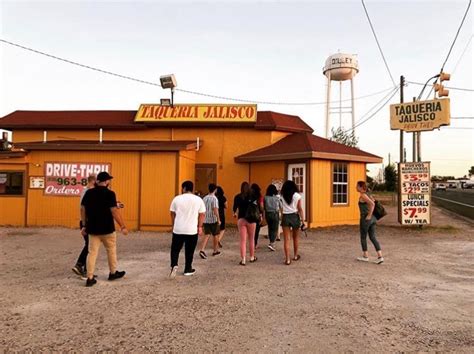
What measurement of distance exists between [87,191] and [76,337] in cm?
271

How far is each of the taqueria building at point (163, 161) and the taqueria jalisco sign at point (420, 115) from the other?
1.70 meters

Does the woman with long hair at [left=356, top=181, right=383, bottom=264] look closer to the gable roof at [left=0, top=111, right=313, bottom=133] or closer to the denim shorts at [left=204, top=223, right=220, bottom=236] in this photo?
the denim shorts at [left=204, top=223, right=220, bottom=236]

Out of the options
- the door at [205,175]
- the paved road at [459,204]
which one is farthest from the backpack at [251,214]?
the paved road at [459,204]

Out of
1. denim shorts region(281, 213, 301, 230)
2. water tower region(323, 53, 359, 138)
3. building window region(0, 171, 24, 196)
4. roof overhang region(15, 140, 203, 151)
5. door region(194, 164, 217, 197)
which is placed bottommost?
denim shorts region(281, 213, 301, 230)

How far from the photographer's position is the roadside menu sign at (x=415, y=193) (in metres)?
13.0

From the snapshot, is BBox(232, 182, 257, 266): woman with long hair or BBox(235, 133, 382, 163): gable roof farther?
BBox(235, 133, 382, 163): gable roof

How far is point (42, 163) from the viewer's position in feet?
42.6

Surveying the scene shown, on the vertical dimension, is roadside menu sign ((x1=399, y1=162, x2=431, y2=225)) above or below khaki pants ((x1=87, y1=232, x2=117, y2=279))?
above

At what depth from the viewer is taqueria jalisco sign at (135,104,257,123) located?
1520cm

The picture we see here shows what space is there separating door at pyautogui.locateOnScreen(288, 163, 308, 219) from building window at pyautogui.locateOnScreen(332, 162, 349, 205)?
1305 mm

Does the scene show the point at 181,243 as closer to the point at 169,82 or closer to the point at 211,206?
the point at 211,206

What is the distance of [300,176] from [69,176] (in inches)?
330

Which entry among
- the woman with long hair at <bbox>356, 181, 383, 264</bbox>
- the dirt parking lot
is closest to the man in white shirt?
the dirt parking lot

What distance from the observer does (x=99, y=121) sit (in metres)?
16.3
